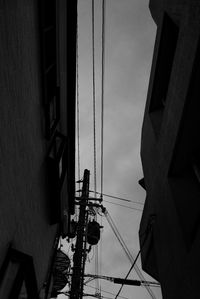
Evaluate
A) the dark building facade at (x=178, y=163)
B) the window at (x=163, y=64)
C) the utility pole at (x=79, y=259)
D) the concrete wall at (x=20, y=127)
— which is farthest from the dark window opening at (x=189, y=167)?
the utility pole at (x=79, y=259)

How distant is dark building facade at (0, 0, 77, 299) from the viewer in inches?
165

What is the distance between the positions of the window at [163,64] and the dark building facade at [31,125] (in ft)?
8.50

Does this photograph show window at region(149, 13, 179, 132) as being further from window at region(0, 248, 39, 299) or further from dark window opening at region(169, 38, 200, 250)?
window at region(0, 248, 39, 299)

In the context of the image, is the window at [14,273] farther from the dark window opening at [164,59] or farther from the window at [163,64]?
the dark window opening at [164,59]

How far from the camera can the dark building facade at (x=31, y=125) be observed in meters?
4.19

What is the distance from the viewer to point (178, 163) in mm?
5395

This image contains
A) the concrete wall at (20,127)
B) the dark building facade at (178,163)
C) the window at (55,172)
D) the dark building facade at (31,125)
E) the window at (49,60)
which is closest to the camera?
the concrete wall at (20,127)

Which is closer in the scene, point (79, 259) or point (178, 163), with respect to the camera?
point (178, 163)

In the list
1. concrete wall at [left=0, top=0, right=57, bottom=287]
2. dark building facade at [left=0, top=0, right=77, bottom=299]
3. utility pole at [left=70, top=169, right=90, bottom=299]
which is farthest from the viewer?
utility pole at [left=70, top=169, right=90, bottom=299]

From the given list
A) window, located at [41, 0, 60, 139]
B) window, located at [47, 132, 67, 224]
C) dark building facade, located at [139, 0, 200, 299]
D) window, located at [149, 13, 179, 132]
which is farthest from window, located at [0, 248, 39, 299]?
window, located at [149, 13, 179, 132]

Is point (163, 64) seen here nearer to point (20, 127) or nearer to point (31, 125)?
point (31, 125)

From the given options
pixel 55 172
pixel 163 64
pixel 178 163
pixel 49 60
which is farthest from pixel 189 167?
pixel 49 60

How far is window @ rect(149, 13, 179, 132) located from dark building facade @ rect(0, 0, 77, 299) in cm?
259

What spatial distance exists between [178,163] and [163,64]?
3.27 metres
